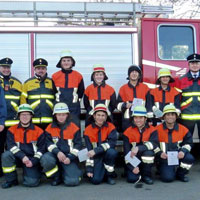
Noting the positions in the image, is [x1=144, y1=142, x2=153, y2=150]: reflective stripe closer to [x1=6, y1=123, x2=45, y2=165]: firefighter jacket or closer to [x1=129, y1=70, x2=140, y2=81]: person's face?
[x1=129, y1=70, x2=140, y2=81]: person's face

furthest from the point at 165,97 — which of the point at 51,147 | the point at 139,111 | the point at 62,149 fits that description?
the point at 51,147

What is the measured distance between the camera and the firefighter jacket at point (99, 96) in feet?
16.1

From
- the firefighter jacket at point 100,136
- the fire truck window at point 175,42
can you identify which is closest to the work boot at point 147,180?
the firefighter jacket at point 100,136

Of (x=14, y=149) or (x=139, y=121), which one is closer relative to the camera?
(x=14, y=149)

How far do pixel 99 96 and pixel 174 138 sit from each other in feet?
4.47

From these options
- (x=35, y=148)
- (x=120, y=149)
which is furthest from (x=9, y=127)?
(x=120, y=149)

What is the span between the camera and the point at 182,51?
5609 millimetres

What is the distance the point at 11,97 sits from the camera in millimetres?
4895

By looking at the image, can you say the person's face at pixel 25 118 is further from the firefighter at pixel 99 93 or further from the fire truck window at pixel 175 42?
the fire truck window at pixel 175 42

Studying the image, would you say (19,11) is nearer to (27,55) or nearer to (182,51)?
(27,55)

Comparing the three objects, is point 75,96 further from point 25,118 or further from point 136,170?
point 136,170

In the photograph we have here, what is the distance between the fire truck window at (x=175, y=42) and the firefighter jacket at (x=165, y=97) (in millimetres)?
806

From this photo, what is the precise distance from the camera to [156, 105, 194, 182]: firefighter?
4.50 metres

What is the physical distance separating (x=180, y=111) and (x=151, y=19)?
5.95ft
